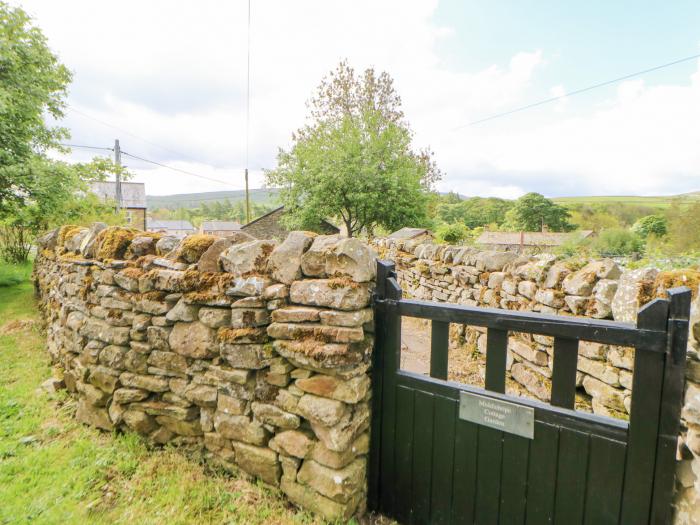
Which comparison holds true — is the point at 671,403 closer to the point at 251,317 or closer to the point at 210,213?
the point at 251,317

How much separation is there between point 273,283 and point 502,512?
188 centimetres

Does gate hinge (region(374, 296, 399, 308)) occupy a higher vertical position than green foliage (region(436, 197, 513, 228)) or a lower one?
lower

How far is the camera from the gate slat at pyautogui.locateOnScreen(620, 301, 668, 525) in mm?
1488

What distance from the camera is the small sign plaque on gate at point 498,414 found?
1797mm

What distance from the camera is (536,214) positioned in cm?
4750

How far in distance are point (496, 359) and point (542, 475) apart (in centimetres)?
62

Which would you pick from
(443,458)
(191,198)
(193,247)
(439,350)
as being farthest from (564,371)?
(191,198)

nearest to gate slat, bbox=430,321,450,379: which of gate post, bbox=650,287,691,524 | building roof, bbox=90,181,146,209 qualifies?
gate post, bbox=650,287,691,524

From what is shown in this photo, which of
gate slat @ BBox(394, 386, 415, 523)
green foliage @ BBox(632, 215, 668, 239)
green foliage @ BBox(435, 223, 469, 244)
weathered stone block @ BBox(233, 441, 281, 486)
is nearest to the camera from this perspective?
gate slat @ BBox(394, 386, 415, 523)

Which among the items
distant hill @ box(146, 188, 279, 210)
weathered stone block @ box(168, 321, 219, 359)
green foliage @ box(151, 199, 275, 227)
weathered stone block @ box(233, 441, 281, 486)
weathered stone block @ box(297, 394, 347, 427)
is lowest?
weathered stone block @ box(233, 441, 281, 486)

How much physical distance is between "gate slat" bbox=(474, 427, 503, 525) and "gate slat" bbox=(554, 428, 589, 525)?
28 cm

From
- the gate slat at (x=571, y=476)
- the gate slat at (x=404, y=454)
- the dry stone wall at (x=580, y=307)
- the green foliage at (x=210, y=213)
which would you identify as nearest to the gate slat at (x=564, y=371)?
the gate slat at (x=571, y=476)

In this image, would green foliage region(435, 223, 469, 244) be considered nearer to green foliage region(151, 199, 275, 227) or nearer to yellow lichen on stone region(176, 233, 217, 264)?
yellow lichen on stone region(176, 233, 217, 264)

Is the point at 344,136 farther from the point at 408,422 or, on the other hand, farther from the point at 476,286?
the point at 408,422
